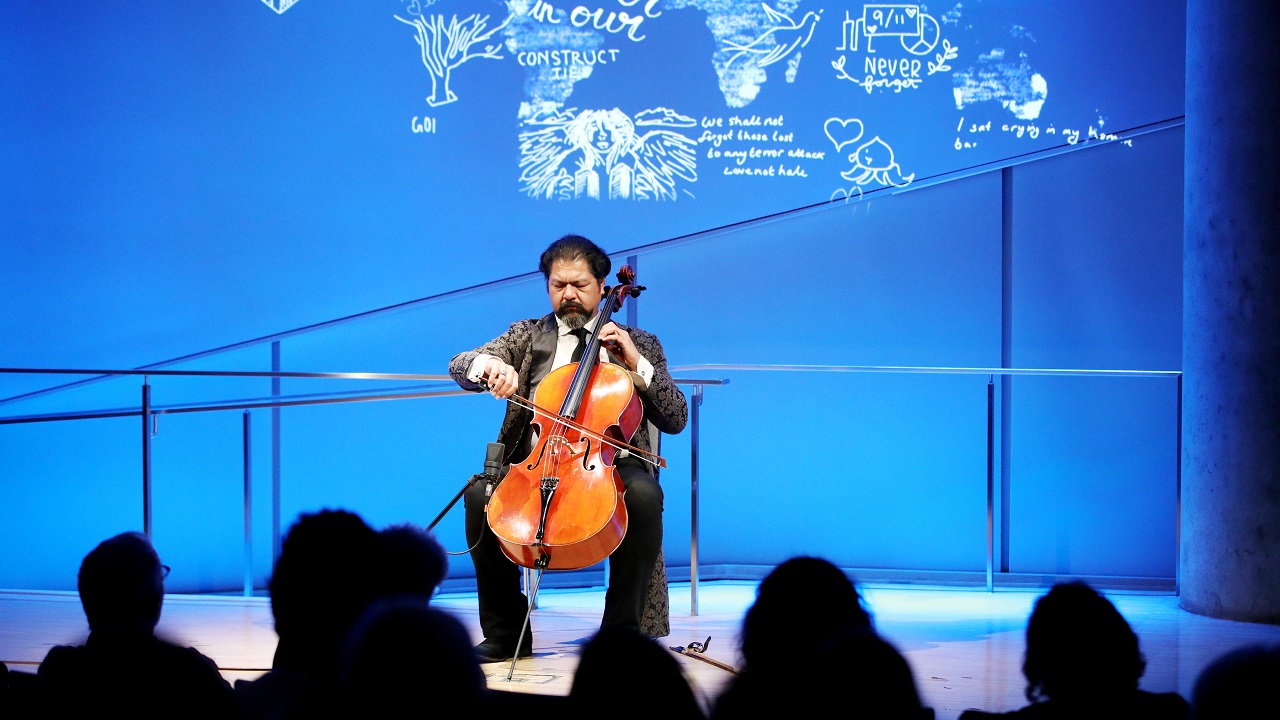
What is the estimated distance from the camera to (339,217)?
4.09m

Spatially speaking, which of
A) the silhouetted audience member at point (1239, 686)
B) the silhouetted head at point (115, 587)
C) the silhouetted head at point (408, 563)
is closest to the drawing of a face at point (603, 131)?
the silhouetted head at point (408, 563)

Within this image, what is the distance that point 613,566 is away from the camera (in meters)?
2.57

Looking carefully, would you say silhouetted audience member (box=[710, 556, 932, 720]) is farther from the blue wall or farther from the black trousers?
the blue wall

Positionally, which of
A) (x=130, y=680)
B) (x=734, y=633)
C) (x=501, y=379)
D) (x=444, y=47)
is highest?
(x=444, y=47)

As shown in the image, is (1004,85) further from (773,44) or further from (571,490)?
(571,490)

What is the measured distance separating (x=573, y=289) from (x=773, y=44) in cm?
178

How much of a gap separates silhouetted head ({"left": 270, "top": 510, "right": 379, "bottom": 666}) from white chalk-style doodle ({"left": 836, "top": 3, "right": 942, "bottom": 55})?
3.17 meters

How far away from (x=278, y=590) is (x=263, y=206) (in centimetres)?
286

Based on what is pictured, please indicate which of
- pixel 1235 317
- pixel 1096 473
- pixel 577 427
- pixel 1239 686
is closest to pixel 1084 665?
pixel 1239 686

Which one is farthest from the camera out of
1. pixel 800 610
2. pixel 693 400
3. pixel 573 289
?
pixel 693 400

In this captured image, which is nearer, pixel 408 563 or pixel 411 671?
pixel 411 671

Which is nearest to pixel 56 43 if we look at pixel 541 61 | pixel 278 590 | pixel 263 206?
pixel 263 206

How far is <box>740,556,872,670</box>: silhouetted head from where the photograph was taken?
1.43 metres

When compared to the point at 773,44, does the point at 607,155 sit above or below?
below
